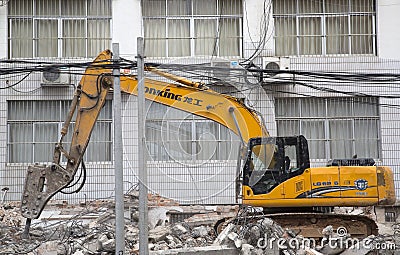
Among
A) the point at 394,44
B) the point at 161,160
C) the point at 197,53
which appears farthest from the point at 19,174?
→ the point at 394,44

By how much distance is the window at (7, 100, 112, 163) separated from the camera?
17.9 metres

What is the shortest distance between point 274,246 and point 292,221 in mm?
2808

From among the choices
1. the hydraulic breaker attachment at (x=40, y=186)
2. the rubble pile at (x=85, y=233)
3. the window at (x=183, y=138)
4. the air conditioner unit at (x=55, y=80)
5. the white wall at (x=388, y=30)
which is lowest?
the rubble pile at (x=85, y=233)

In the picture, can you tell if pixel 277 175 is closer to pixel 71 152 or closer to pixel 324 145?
pixel 71 152

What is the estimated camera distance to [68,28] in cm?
1931

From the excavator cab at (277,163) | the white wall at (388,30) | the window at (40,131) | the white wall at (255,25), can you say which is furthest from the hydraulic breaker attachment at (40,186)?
the white wall at (388,30)

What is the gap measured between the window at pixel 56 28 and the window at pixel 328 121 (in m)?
5.44

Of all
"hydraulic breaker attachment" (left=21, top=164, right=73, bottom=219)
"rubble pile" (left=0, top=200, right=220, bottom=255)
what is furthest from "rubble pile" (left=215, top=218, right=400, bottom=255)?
"hydraulic breaker attachment" (left=21, top=164, right=73, bottom=219)

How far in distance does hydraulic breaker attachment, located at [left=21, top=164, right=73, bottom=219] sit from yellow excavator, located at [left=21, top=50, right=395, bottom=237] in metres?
0.02

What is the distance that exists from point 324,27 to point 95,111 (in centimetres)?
999

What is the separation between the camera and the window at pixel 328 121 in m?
18.6

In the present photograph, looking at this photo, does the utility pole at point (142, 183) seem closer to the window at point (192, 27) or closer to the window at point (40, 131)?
the window at point (40, 131)

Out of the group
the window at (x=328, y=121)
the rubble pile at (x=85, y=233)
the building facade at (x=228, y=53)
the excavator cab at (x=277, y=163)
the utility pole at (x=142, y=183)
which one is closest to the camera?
the utility pole at (x=142, y=183)

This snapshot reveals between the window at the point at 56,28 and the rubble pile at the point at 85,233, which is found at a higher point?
the window at the point at 56,28
